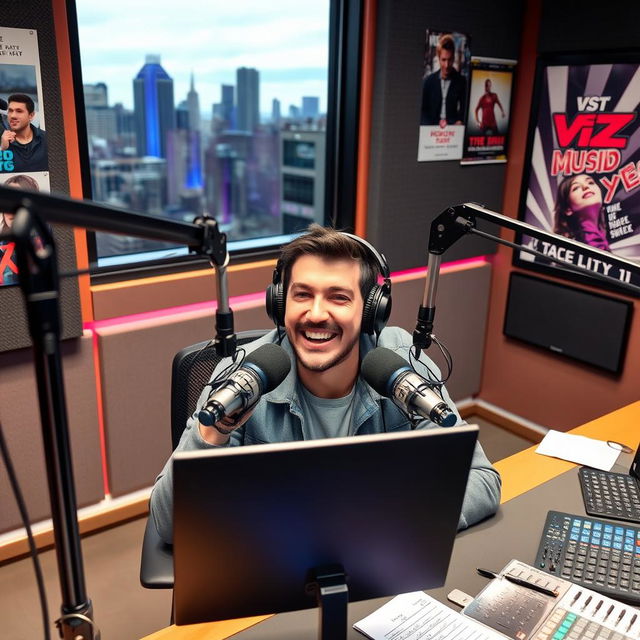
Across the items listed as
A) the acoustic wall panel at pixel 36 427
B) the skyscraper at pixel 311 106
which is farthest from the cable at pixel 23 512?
the skyscraper at pixel 311 106

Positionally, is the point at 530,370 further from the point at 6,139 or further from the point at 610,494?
the point at 6,139

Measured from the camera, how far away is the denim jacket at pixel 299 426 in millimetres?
1377

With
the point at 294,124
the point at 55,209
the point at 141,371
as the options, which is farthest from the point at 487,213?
the point at 294,124

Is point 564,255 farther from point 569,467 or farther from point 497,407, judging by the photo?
point 569,467

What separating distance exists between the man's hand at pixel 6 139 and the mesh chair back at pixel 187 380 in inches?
36.5

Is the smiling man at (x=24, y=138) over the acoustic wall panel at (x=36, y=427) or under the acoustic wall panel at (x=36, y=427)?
over

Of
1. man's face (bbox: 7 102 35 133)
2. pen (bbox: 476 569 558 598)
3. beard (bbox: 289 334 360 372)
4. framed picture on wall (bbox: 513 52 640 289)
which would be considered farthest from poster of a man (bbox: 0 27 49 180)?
framed picture on wall (bbox: 513 52 640 289)

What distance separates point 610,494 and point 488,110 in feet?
6.93

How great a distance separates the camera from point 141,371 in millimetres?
2441

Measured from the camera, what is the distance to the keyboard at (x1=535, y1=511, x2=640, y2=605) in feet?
4.09

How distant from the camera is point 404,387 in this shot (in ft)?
3.63

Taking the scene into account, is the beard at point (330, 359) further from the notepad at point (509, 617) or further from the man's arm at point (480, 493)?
the notepad at point (509, 617)

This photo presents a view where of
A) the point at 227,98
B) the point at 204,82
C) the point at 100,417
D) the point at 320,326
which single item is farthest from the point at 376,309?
the point at 227,98

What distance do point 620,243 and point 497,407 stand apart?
3.65 ft
